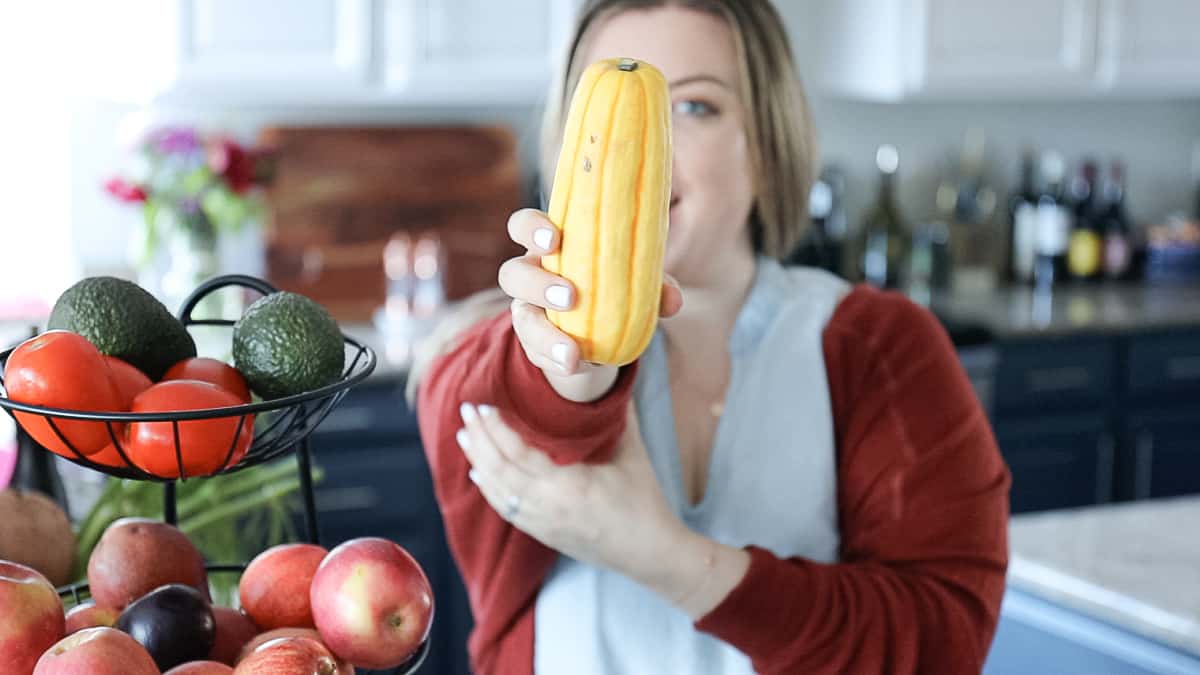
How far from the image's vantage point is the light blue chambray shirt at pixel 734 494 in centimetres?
116

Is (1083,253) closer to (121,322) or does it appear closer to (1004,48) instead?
(1004,48)

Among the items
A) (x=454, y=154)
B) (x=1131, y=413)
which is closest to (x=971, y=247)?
(x=1131, y=413)

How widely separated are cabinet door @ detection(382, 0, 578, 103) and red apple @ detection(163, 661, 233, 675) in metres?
2.17

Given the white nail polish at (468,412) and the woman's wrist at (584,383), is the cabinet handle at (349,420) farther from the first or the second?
the woman's wrist at (584,383)

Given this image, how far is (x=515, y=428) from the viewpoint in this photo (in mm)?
966

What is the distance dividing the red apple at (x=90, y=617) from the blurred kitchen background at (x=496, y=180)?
5.68 ft

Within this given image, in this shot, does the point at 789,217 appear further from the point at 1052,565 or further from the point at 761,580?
the point at 1052,565

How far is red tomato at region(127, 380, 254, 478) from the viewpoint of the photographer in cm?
60

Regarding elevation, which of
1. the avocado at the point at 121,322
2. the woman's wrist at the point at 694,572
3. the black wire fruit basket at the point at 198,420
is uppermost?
the avocado at the point at 121,322

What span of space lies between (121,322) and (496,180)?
7.88ft

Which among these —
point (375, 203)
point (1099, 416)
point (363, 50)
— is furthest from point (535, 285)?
point (1099, 416)

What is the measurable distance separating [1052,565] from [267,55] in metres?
1.88

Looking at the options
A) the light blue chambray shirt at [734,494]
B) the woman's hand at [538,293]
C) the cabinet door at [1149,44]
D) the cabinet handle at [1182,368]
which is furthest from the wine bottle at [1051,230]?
the woman's hand at [538,293]

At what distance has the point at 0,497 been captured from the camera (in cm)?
77
